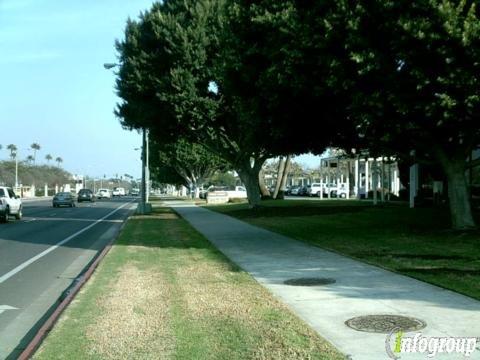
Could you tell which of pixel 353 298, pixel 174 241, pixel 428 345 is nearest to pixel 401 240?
pixel 174 241

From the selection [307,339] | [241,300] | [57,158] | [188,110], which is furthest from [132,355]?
[57,158]

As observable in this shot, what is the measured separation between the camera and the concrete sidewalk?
6.07 metres

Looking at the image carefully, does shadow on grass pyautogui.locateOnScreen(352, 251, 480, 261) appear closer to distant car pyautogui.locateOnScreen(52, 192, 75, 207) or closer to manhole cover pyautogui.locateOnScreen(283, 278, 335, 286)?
manhole cover pyautogui.locateOnScreen(283, 278, 335, 286)

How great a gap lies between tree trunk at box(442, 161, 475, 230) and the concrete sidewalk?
442 cm

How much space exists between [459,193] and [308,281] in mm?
7611

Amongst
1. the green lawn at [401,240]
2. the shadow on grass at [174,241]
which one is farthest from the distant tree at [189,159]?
the shadow on grass at [174,241]

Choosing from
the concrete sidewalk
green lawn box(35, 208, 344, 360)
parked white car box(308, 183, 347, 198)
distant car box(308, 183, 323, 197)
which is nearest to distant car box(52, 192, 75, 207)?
parked white car box(308, 183, 347, 198)

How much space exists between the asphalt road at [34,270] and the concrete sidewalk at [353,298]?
325cm

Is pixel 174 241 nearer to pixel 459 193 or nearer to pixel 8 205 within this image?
pixel 459 193

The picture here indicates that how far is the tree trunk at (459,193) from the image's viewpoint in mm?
15594

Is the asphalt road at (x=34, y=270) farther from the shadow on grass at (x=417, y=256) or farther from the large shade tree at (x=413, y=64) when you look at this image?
the large shade tree at (x=413, y=64)

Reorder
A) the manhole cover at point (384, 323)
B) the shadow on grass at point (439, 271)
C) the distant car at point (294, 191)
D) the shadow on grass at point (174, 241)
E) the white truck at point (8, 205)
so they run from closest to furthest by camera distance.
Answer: the manhole cover at point (384, 323)
the shadow on grass at point (439, 271)
the shadow on grass at point (174, 241)
the white truck at point (8, 205)
the distant car at point (294, 191)

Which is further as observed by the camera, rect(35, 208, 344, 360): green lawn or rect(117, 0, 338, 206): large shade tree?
rect(117, 0, 338, 206): large shade tree

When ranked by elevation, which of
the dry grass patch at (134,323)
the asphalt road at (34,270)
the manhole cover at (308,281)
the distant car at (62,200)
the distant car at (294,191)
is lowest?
the asphalt road at (34,270)
